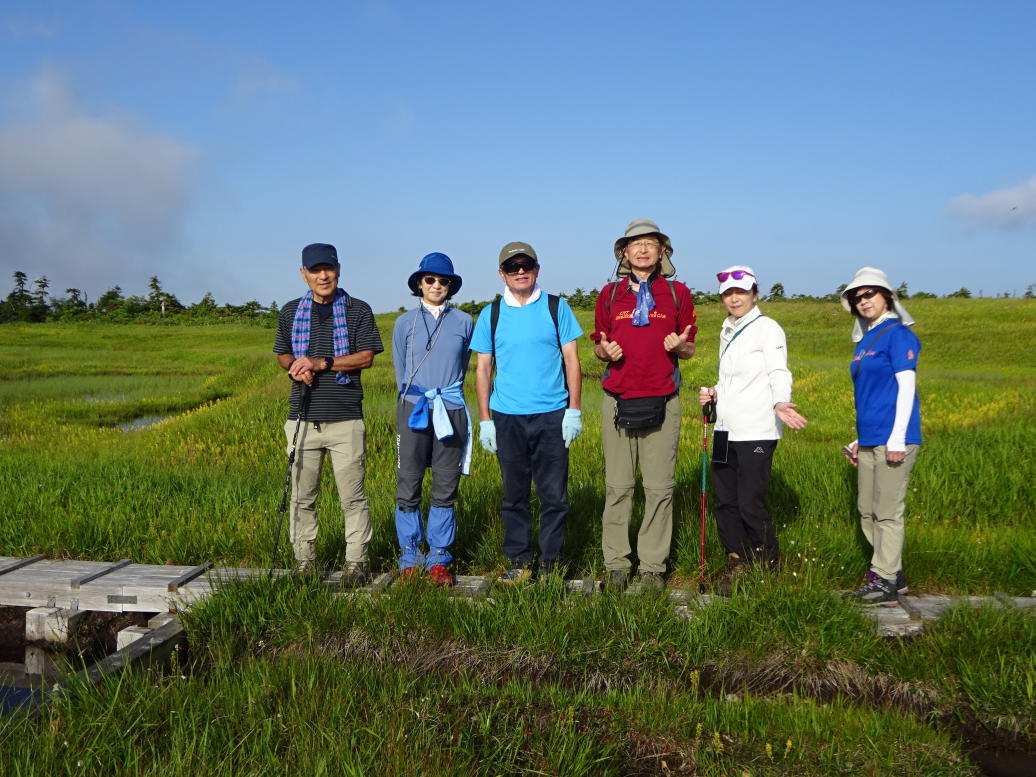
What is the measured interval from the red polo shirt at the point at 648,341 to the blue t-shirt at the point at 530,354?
0.93 feet

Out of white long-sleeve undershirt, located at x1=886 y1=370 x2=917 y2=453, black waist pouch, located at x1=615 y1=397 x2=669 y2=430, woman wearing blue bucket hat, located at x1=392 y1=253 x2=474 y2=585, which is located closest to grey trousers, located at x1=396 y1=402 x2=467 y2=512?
woman wearing blue bucket hat, located at x1=392 y1=253 x2=474 y2=585

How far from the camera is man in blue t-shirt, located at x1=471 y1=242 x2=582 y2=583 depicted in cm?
466

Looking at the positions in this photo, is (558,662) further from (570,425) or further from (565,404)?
(565,404)

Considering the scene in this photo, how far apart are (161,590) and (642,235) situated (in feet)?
12.4

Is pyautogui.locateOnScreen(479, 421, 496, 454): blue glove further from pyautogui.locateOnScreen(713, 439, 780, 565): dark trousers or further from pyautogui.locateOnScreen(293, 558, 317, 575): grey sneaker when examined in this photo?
pyautogui.locateOnScreen(713, 439, 780, 565): dark trousers

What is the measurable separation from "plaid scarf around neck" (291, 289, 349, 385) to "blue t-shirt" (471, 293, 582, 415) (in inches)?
36.4

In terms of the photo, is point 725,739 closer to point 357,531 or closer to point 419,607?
point 419,607

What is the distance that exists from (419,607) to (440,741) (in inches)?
46.8

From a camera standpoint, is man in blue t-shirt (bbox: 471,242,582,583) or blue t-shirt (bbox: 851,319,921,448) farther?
man in blue t-shirt (bbox: 471,242,582,583)

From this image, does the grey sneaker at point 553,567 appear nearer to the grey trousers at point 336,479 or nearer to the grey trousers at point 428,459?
the grey trousers at point 428,459

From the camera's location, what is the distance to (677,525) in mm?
5738

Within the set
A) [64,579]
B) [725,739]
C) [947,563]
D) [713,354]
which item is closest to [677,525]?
[947,563]

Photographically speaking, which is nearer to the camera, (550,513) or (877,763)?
(877,763)

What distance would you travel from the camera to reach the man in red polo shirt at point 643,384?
4.57m
